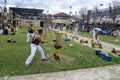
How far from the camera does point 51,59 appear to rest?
10969 millimetres

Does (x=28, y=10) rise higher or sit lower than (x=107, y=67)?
higher

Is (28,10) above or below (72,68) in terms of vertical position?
above

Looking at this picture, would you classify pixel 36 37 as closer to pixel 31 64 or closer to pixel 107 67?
pixel 31 64

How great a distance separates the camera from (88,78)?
7.87 m

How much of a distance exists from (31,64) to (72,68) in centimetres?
207

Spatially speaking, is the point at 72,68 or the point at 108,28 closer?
the point at 72,68

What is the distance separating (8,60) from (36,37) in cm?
230

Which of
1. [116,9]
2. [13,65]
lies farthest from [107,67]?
[116,9]

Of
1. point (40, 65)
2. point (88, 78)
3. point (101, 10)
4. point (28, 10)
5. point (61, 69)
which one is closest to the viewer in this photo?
point (88, 78)

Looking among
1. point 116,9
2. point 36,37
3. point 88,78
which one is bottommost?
point 88,78

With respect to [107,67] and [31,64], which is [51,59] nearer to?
[31,64]

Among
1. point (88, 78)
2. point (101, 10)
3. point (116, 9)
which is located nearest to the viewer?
point (88, 78)

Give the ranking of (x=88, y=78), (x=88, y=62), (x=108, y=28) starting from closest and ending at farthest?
(x=88, y=78), (x=88, y=62), (x=108, y=28)

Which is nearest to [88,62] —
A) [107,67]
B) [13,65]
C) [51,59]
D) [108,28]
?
[107,67]
